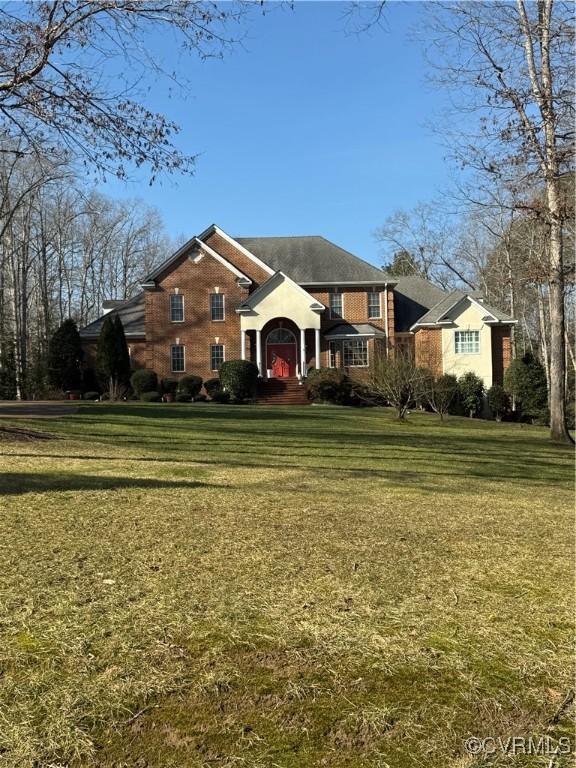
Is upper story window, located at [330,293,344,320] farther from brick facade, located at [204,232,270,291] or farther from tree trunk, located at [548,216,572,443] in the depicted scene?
tree trunk, located at [548,216,572,443]

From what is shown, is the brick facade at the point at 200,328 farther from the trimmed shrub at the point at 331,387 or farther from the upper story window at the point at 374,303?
the trimmed shrub at the point at 331,387

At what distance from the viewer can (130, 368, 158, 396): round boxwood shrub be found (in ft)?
97.4

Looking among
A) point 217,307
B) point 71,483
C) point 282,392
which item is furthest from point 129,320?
point 71,483

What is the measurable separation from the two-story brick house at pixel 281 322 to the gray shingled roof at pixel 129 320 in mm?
72

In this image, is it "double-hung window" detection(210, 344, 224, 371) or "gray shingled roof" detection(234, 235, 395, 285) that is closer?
"double-hung window" detection(210, 344, 224, 371)

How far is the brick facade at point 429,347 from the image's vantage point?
1245 inches

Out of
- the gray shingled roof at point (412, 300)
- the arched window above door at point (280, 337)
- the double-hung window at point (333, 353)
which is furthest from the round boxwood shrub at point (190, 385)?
the gray shingled roof at point (412, 300)

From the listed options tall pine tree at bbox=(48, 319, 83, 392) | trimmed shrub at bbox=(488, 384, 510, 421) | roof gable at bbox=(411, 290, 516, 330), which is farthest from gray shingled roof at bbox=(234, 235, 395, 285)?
tall pine tree at bbox=(48, 319, 83, 392)

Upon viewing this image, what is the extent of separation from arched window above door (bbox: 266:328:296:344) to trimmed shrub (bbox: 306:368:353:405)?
4932mm

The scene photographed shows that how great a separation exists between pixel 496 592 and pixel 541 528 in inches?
93.3

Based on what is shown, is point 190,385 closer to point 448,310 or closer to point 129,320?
point 129,320

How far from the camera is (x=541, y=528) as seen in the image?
6.12 metres

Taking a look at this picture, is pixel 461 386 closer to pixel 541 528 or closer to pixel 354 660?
pixel 541 528

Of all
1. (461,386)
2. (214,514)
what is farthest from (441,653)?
(461,386)
